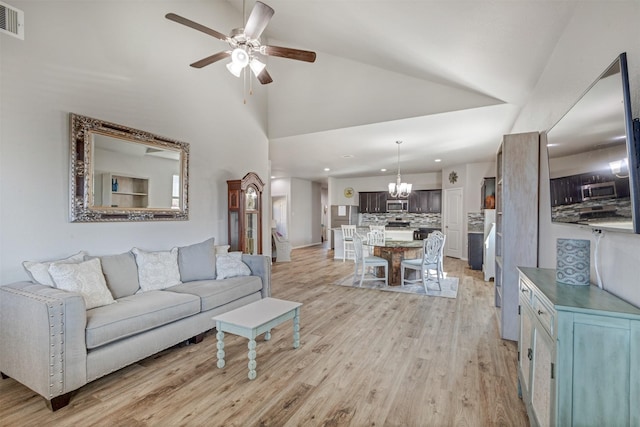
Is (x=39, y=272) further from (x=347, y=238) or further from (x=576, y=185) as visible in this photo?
(x=347, y=238)

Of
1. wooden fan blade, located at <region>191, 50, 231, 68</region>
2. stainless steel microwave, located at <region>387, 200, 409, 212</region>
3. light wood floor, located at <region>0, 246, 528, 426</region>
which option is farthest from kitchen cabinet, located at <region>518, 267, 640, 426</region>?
stainless steel microwave, located at <region>387, 200, 409, 212</region>

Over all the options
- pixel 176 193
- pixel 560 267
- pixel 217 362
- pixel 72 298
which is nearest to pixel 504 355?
pixel 560 267

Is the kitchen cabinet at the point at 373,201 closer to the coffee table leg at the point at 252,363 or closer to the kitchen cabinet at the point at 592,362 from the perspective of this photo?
the coffee table leg at the point at 252,363

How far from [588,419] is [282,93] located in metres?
5.17

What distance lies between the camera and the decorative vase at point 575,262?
1.60 meters

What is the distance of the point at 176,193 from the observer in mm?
3650

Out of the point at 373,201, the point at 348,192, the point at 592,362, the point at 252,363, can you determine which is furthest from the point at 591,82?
the point at 348,192

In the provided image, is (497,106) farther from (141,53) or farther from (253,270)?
(141,53)

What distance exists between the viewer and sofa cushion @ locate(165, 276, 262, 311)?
2.92 meters

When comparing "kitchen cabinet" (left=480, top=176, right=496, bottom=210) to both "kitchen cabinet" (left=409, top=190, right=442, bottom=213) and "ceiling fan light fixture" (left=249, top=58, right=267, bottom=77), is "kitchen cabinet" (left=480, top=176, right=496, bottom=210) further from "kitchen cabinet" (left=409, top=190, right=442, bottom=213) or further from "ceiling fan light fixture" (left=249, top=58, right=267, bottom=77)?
"ceiling fan light fixture" (left=249, top=58, right=267, bottom=77)

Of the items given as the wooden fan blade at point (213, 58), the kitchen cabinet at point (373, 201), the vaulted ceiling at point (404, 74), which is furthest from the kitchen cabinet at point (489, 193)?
the wooden fan blade at point (213, 58)

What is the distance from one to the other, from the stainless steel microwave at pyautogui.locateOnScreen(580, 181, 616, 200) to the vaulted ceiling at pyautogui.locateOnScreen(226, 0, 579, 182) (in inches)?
54.1

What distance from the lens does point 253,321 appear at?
2.34 meters

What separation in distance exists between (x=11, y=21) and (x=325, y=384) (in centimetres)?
367
